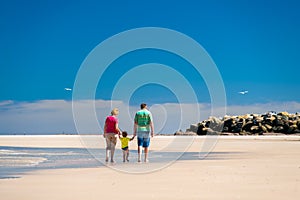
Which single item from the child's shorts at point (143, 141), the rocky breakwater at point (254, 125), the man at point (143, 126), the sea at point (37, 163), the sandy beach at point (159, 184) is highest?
the rocky breakwater at point (254, 125)

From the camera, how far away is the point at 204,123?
72.5m

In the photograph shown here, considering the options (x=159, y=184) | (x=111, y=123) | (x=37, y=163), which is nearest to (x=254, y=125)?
(x=111, y=123)

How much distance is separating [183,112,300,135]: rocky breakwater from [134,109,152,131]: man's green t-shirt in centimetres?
4480

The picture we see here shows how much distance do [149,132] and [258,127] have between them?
46606 millimetres

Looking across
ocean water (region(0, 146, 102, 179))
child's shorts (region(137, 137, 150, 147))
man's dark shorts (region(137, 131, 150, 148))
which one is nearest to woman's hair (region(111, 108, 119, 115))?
man's dark shorts (region(137, 131, 150, 148))

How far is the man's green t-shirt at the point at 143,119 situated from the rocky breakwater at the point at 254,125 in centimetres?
4480

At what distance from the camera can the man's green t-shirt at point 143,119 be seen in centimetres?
1681

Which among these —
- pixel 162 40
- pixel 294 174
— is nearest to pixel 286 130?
pixel 162 40


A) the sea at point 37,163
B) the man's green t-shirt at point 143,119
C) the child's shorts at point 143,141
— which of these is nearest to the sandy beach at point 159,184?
the sea at point 37,163

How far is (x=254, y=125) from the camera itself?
62969 millimetres

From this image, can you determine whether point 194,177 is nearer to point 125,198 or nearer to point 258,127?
point 125,198

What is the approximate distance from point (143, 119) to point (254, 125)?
4848 cm

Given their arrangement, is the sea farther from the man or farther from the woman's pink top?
the man

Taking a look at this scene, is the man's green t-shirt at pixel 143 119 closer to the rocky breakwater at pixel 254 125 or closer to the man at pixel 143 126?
the man at pixel 143 126
